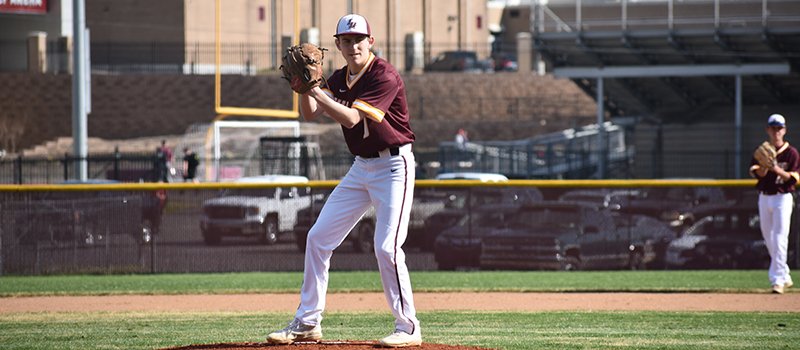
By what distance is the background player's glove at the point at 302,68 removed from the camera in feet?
24.3

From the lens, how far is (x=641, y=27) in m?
34.6

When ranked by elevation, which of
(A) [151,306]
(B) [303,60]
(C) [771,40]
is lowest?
(A) [151,306]

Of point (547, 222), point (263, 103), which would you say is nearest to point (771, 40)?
point (547, 222)

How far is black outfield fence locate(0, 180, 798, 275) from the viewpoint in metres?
17.1

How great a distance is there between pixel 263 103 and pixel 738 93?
1944 centimetres

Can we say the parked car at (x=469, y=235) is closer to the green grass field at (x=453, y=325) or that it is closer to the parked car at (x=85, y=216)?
the green grass field at (x=453, y=325)

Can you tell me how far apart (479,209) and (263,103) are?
2978cm

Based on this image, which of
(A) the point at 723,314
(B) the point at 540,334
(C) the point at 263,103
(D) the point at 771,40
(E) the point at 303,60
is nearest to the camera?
(E) the point at 303,60

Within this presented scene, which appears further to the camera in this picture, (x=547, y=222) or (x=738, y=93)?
(x=738, y=93)

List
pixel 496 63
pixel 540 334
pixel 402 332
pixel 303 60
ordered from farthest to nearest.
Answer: pixel 496 63
pixel 540 334
pixel 402 332
pixel 303 60

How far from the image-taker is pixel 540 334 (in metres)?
9.91

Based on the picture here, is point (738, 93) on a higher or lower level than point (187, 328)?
higher

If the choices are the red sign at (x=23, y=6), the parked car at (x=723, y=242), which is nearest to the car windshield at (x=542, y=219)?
the parked car at (x=723, y=242)

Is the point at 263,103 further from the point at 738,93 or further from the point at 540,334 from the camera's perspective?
the point at 540,334
